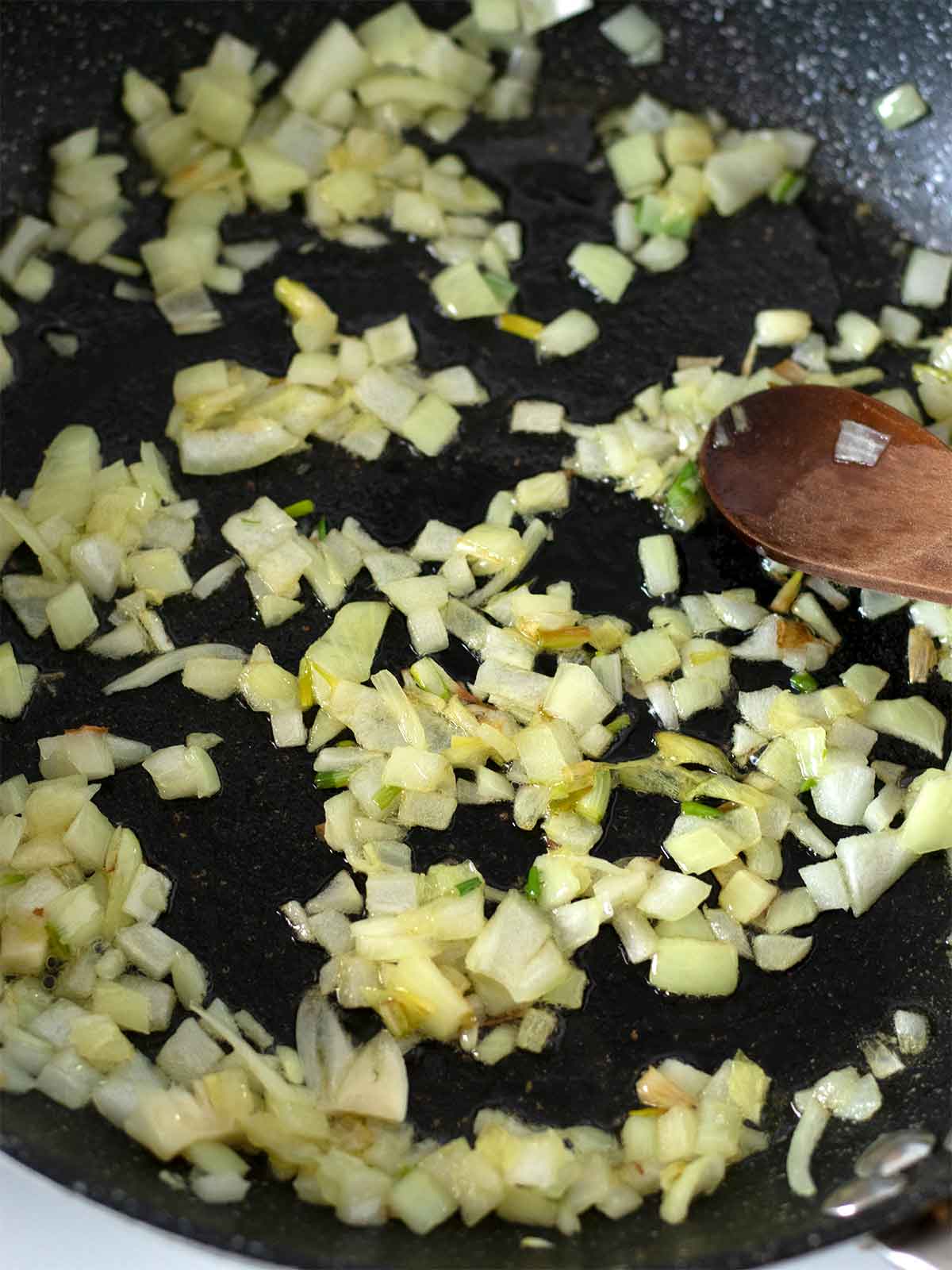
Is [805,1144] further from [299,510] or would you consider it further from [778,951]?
[299,510]

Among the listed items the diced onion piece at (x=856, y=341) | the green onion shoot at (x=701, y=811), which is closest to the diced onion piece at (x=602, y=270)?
the diced onion piece at (x=856, y=341)

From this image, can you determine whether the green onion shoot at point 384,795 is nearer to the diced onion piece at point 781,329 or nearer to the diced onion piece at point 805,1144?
the diced onion piece at point 805,1144

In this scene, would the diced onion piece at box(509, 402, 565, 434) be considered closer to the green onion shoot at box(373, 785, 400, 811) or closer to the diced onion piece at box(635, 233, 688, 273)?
the diced onion piece at box(635, 233, 688, 273)

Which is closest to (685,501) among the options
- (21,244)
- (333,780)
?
(333,780)

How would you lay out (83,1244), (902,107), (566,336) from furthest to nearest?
(902,107) → (566,336) → (83,1244)

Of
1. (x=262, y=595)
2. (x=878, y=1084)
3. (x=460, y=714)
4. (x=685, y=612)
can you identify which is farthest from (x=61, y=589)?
(x=878, y=1084)

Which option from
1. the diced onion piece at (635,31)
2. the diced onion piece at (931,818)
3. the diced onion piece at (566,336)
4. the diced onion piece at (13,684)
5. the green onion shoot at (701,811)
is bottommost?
the diced onion piece at (931,818)
